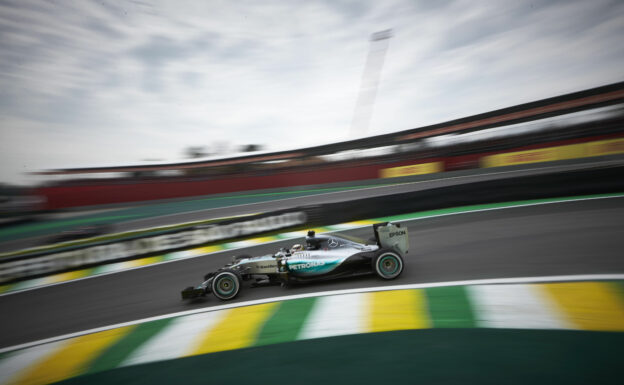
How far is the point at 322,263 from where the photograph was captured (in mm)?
5449

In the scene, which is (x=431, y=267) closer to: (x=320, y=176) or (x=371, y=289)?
(x=371, y=289)

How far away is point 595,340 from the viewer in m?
3.19

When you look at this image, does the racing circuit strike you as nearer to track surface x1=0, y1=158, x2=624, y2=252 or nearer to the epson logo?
the epson logo

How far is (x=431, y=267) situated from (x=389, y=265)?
0.95 metres

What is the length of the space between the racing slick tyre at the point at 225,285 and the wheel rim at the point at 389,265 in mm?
2413

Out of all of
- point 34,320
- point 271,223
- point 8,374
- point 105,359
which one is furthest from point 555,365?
point 271,223

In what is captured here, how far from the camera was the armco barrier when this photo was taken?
848cm

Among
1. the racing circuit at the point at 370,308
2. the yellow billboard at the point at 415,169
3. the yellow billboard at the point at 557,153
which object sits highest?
the yellow billboard at the point at 415,169

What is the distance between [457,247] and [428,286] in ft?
7.16

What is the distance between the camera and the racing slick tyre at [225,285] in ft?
18.1

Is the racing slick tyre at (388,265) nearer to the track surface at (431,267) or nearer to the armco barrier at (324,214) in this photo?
the track surface at (431,267)

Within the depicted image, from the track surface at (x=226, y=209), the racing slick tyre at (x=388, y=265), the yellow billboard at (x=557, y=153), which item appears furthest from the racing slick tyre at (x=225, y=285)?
the yellow billboard at (x=557, y=153)

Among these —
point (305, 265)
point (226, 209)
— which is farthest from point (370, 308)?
point (226, 209)

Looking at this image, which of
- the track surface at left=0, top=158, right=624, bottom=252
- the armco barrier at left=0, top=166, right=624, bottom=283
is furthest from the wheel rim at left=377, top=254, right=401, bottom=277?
the track surface at left=0, top=158, right=624, bottom=252
